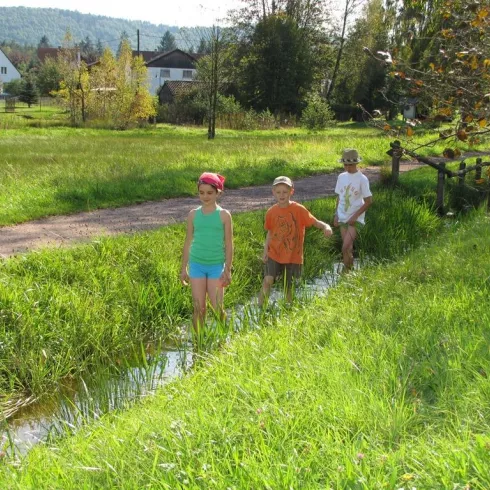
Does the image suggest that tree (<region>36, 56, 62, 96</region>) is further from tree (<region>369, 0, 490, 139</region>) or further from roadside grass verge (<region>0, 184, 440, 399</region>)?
tree (<region>369, 0, 490, 139</region>)

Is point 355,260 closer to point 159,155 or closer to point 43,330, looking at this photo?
point 43,330

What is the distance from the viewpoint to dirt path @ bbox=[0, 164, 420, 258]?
9.37 metres

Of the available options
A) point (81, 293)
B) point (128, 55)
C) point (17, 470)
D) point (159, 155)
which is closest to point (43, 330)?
point (81, 293)

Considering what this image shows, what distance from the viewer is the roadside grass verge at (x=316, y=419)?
2990mm

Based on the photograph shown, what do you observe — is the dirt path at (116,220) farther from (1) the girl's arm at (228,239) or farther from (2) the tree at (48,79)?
(2) the tree at (48,79)

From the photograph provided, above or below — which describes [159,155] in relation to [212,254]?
below

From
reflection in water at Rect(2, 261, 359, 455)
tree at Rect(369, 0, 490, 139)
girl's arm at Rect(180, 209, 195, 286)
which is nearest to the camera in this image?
reflection in water at Rect(2, 261, 359, 455)

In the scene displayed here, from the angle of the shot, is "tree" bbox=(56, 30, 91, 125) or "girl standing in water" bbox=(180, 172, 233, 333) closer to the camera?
"girl standing in water" bbox=(180, 172, 233, 333)

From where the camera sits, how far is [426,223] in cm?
1142

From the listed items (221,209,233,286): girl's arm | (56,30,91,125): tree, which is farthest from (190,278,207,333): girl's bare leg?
(56,30,91,125): tree

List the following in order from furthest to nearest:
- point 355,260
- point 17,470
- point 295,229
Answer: point 355,260
point 295,229
point 17,470

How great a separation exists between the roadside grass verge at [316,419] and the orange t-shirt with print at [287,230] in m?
1.19

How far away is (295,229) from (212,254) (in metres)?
1.06

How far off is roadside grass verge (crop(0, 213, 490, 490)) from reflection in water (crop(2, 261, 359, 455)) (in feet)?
1.24
